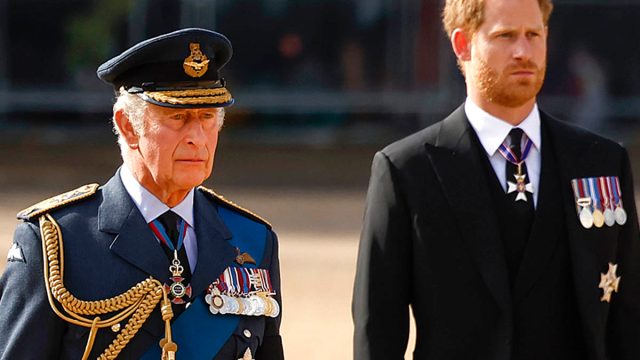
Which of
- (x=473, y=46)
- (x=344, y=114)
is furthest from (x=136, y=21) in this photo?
(x=473, y=46)

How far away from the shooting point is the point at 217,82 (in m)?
3.32

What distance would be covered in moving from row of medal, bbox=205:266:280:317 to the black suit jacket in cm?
51

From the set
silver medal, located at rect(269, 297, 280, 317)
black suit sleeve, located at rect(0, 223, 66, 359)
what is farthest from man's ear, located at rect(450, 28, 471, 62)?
black suit sleeve, located at rect(0, 223, 66, 359)

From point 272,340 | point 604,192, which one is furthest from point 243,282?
point 604,192

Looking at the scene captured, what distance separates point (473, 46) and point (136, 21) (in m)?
15.7

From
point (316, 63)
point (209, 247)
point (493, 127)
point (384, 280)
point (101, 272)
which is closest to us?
point (101, 272)

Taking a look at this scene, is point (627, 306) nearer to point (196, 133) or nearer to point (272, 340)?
point (272, 340)

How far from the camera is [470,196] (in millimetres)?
3854

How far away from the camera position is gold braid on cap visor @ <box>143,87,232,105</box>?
317 centimetres

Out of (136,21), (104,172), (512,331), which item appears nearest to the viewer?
(512,331)

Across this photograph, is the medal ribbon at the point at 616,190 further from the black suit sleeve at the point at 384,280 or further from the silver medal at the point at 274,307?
the silver medal at the point at 274,307

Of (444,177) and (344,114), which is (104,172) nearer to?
(344,114)

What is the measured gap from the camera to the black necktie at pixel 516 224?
3.80 metres

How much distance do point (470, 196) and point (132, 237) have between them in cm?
104
